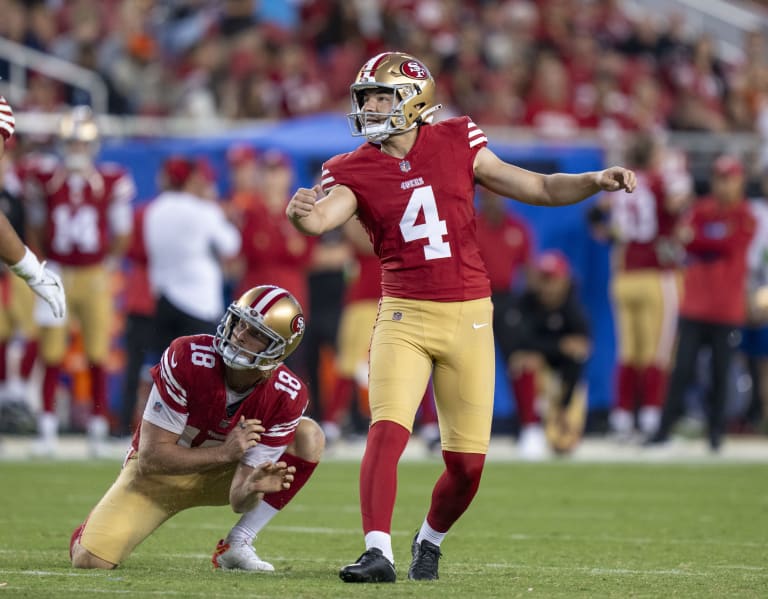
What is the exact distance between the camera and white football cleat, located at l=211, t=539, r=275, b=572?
17.5 ft

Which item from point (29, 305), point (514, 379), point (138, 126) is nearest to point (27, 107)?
point (138, 126)

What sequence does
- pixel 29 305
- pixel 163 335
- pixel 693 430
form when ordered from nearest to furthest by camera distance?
pixel 163 335
pixel 29 305
pixel 693 430

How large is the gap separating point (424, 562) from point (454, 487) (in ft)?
0.89

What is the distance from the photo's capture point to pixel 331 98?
47.3 feet

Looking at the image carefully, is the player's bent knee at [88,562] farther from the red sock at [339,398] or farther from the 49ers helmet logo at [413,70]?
the red sock at [339,398]

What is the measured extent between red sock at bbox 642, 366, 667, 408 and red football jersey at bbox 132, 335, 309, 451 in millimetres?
6358

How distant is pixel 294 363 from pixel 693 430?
137 inches

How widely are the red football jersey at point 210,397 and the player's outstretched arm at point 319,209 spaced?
57 centimetres

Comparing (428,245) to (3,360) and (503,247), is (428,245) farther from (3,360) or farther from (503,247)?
(3,360)

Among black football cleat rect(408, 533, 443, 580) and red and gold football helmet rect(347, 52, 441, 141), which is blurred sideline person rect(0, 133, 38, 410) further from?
black football cleat rect(408, 533, 443, 580)

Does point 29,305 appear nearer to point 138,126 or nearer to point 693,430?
point 138,126

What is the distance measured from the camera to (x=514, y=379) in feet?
36.8

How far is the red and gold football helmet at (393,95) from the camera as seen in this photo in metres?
5.21

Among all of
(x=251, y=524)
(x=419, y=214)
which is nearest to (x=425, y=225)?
(x=419, y=214)
